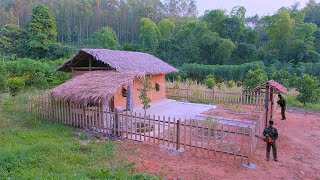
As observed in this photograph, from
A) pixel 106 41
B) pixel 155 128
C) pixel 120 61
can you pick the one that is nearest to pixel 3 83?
pixel 120 61

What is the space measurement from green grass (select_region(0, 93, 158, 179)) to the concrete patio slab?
4.52 meters

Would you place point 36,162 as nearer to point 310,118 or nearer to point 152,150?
point 152,150

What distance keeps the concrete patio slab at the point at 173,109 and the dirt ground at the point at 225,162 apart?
4.42 metres

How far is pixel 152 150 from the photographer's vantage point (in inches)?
299

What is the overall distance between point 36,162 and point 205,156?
434cm

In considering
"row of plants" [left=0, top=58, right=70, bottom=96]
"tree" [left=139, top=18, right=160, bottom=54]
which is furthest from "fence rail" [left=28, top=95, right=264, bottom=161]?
"tree" [left=139, top=18, right=160, bottom=54]

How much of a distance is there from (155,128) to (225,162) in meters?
3.39

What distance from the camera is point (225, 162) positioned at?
6.79m

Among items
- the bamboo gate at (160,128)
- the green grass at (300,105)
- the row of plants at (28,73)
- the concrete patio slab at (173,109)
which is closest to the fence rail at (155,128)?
the bamboo gate at (160,128)

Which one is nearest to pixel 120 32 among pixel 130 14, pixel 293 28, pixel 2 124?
pixel 130 14

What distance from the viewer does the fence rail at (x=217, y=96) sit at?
1481 cm

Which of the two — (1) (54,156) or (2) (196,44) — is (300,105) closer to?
(1) (54,156)

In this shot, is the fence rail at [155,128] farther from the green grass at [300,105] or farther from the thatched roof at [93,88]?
the green grass at [300,105]

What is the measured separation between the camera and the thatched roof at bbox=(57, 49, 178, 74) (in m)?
12.4
